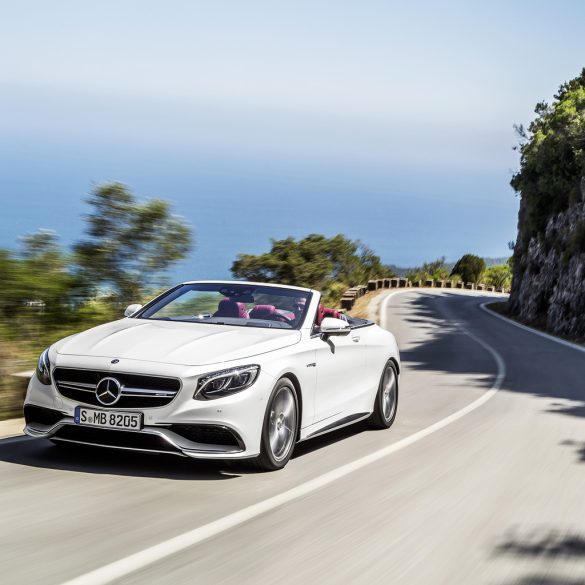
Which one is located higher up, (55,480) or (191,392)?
(191,392)

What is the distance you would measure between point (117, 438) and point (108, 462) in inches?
21.1

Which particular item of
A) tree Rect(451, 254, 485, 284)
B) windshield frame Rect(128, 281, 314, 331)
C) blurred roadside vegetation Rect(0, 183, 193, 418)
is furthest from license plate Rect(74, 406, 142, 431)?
tree Rect(451, 254, 485, 284)

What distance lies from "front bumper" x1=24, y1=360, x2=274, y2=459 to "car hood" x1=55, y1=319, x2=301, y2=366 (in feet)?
0.88

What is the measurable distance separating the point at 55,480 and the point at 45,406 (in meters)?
0.64

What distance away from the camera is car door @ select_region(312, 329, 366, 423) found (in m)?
8.29

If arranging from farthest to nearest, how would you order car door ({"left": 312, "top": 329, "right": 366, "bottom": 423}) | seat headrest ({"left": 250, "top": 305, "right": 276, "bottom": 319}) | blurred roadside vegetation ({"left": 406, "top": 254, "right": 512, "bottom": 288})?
1. blurred roadside vegetation ({"left": 406, "top": 254, "right": 512, "bottom": 288})
2. seat headrest ({"left": 250, "top": 305, "right": 276, "bottom": 319})
3. car door ({"left": 312, "top": 329, "right": 366, "bottom": 423})

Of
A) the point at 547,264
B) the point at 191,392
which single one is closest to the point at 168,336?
Result: the point at 191,392

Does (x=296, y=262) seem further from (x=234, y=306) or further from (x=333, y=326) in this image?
(x=333, y=326)

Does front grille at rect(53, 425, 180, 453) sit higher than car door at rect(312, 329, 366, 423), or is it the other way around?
car door at rect(312, 329, 366, 423)

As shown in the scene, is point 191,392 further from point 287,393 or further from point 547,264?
point 547,264

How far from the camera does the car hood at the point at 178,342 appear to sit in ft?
23.2

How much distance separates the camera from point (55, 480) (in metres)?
6.69

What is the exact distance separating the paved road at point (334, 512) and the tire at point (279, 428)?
0.14 meters

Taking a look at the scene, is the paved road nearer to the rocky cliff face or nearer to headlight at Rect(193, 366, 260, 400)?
headlight at Rect(193, 366, 260, 400)
